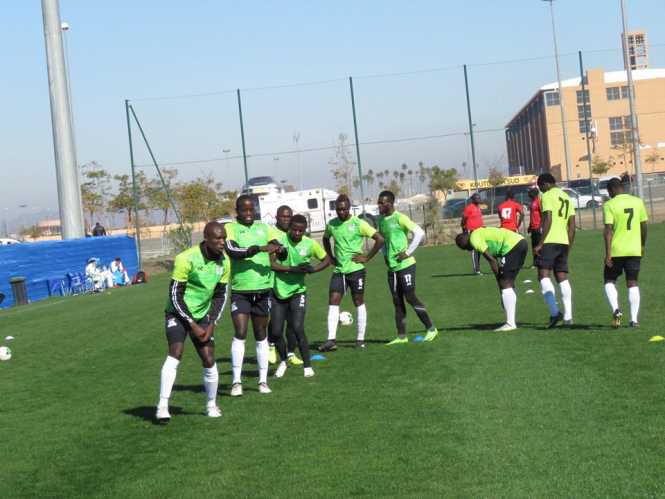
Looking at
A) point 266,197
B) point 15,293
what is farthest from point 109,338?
point 266,197

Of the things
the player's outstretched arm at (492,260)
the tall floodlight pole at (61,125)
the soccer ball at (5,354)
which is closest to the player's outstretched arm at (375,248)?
the player's outstretched arm at (492,260)

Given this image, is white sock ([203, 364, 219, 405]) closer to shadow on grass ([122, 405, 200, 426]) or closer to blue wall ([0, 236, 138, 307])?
shadow on grass ([122, 405, 200, 426])

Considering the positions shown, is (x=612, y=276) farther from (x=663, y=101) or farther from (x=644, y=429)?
(x=663, y=101)

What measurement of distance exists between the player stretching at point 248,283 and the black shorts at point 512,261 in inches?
177

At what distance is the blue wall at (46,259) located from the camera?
103ft

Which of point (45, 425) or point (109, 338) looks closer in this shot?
point (45, 425)

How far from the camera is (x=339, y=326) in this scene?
1673 cm

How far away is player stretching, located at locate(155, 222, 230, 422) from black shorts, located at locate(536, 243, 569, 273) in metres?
6.08

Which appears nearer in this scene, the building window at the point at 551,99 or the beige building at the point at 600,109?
the beige building at the point at 600,109

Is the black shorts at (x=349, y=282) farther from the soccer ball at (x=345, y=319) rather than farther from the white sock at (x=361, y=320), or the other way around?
the soccer ball at (x=345, y=319)

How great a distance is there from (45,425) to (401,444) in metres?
3.94

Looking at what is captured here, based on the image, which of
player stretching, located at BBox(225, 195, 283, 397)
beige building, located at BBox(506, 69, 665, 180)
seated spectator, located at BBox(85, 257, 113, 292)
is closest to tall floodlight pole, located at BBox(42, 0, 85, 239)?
seated spectator, located at BBox(85, 257, 113, 292)

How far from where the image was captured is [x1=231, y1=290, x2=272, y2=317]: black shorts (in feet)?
34.6

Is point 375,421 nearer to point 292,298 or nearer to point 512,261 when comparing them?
point 292,298
